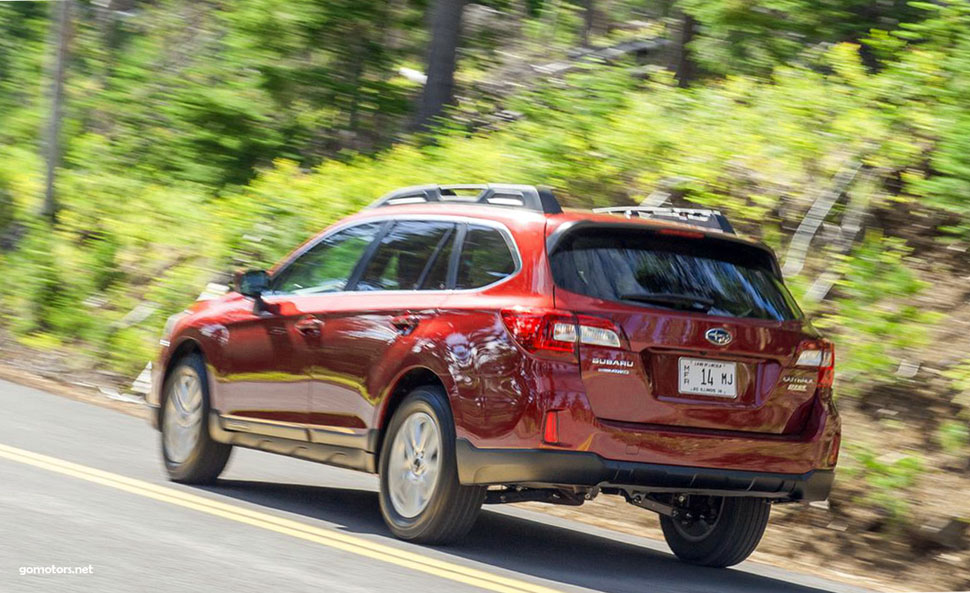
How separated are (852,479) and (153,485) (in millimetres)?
4417

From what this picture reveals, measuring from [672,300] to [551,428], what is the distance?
885mm

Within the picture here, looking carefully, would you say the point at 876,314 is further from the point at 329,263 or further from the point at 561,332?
the point at 561,332

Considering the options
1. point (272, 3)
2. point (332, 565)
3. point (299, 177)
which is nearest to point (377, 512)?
point (332, 565)

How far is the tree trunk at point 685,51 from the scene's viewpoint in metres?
22.2

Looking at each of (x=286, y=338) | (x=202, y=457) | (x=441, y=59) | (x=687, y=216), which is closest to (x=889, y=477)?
(x=687, y=216)

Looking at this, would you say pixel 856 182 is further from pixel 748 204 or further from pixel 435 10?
→ pixel 435 10

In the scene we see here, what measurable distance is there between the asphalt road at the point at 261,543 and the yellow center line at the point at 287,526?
0.03 feet

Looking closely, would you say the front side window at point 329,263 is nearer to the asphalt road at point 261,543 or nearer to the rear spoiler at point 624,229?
the asphalt road at point 261,543

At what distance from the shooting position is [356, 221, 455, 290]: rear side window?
25.1 ft

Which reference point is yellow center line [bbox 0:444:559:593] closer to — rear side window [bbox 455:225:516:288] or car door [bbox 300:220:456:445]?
car door [bbox 300:220:456:445]

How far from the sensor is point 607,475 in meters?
6.69

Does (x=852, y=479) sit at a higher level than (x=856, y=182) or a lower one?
lower

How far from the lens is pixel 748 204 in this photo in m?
12.3
